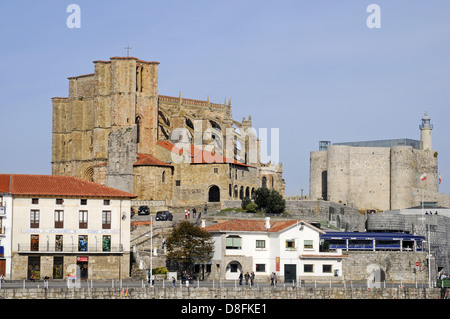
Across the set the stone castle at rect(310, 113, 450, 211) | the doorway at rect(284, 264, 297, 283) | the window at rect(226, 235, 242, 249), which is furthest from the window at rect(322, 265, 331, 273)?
the stone castle at rect(310, 113, 450, 211)

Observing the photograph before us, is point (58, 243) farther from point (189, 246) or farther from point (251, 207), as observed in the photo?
point (251, 207)

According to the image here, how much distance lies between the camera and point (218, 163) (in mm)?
107062

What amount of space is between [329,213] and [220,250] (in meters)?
30.6

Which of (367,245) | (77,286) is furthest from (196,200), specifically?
(77,286)

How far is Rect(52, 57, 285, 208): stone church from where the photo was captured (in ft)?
347

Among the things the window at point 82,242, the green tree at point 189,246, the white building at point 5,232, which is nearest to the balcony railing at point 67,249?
the window at point 82,242

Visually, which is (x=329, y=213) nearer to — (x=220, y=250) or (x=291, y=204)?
(x=291, y=204)

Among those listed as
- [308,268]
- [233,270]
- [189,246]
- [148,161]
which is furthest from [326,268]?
[148,161]

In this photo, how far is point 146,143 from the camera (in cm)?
11269

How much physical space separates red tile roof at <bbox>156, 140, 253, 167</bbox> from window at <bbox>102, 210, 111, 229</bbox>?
32.4 metres

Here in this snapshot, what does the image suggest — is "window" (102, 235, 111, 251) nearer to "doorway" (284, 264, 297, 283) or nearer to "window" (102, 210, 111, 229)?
"window" (102, 210, 111, 229)

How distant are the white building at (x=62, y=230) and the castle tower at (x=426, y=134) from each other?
5803cm

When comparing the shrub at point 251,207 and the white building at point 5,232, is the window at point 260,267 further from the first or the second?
the shrub at point 251,207
